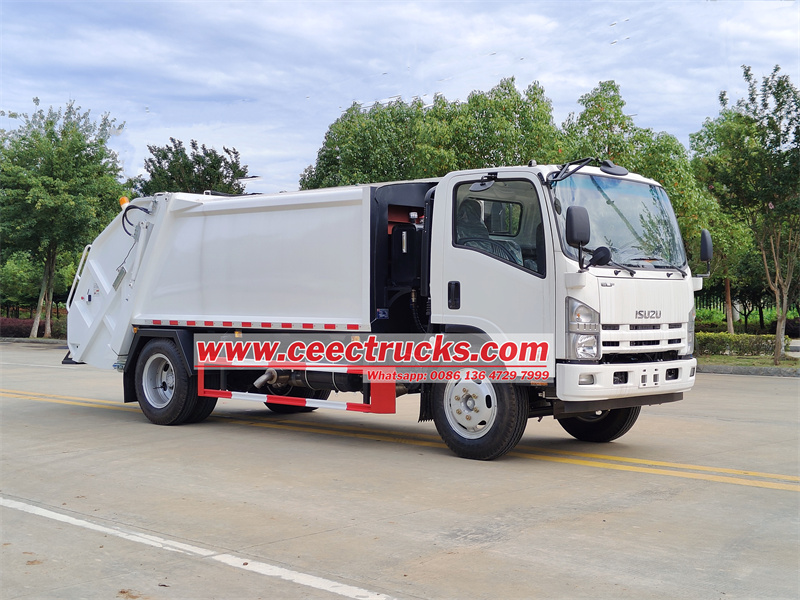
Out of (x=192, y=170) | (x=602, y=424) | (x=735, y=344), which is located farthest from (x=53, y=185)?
(x=602, y=424)

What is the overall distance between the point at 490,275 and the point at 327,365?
242cm

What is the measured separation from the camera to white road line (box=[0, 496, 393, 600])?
4547 mm

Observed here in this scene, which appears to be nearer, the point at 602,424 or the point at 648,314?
the point at 648,314

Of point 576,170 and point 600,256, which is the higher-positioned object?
point 576,170

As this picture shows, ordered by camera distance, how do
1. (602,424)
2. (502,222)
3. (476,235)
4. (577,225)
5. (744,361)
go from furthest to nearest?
(744,361) < (602,424) < (476,235) < (502,222) < (577,225)

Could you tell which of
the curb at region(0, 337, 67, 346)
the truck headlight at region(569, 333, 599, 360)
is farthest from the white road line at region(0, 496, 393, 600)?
the curb at region(0, 337, 67, 346)

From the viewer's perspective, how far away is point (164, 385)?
450 inches

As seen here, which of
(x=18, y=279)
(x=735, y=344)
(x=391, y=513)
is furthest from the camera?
(x=18, y=279)

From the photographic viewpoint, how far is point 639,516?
614 cm

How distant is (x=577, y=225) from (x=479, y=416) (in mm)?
2063

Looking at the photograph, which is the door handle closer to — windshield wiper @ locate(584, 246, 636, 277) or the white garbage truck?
the white garbage truck

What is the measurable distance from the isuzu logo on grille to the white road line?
4.40 m

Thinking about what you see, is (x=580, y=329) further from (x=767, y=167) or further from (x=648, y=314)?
(x=767, y=167)

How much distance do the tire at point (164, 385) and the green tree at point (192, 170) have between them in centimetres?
2658
